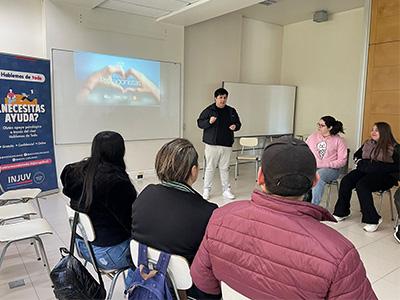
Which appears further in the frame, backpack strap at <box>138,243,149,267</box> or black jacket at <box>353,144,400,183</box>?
black jacket at <box>353,144,400,183</box>

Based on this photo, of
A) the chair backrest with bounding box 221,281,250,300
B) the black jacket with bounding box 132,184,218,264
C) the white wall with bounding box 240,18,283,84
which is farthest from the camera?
the white wall with bounding box 240,18,283,84

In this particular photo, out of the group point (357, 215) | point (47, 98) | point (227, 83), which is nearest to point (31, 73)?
point (47, 98)

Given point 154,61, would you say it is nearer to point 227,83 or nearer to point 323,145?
point 227,83

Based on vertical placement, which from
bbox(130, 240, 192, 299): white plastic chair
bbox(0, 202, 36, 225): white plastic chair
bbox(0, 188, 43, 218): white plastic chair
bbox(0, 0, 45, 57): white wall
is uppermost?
bbox(0, 0, 45, 57): white wall

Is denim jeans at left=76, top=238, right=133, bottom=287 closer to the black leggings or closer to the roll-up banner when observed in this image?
the black leggings

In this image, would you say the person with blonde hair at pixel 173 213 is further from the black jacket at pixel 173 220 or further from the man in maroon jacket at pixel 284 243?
the man in maroon jacket at pixel 284 243

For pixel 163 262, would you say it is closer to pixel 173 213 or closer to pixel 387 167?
pixel 173 213

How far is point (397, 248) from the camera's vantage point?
3.17 meters

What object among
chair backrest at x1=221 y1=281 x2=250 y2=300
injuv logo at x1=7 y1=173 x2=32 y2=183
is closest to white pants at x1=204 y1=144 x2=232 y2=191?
injuv logo at x1=7 y1=173 x2=32 y2=183

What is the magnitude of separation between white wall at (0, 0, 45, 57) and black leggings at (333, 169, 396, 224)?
4.46m

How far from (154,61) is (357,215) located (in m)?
3.98

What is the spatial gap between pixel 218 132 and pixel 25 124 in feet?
8.39

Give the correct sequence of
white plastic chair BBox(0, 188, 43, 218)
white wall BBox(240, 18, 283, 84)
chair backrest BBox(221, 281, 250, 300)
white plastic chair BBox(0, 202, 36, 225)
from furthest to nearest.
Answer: white wall BBox(240, 18, 283, 84) → white plastic chair BBox(0, 188, 43, 218) → white plastic chair BBox(0, 202, 36, 225) → chair backrest BBox(221, 281, 250, 300)

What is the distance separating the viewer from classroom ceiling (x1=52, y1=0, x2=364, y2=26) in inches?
187
